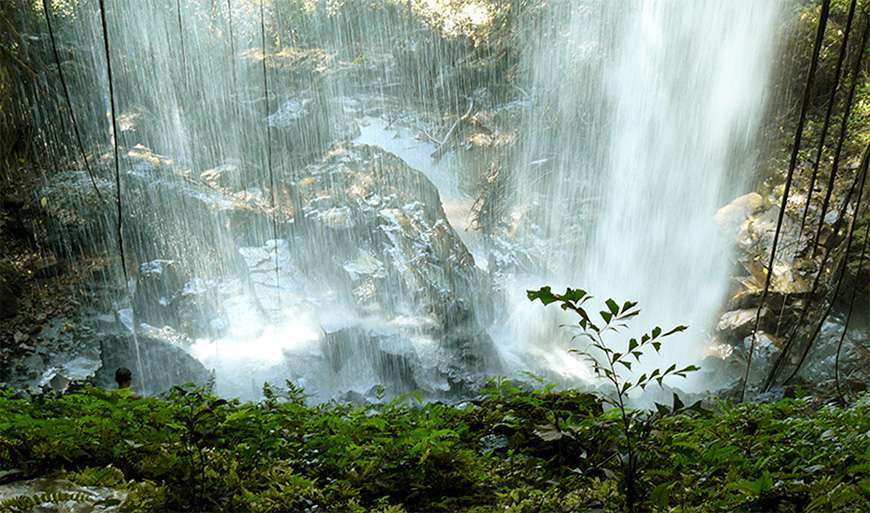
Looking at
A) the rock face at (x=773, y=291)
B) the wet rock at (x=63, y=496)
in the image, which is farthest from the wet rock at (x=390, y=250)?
the wet rock at (x=63, y=496)

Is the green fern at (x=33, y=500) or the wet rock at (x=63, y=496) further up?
the green fern at (x=33, y=500)

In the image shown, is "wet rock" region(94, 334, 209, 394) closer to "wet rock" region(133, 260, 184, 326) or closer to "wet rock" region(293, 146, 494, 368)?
"wet rock" region(133, 260, 184, 326)

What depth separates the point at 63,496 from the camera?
60.2 inches

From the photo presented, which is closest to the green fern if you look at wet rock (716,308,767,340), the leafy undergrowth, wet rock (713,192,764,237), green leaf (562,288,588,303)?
the leafy undergrowth

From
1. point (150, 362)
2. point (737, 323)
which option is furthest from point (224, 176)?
point (737, 323)

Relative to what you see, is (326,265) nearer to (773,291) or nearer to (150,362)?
(150,362)

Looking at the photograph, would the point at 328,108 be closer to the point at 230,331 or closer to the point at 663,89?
the point at 230,331

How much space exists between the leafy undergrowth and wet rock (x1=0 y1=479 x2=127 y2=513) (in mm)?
42

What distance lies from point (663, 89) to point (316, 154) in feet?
27.3

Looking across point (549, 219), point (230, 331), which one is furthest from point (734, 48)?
point (230, 331)

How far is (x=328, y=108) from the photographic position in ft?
50.8

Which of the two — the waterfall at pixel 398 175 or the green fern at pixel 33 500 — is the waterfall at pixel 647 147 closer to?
the waterfall at pixel 398 175

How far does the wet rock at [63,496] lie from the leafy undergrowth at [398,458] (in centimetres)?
4

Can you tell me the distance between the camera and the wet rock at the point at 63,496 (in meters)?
1.51
